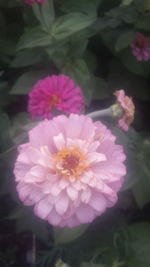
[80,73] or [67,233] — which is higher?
[80,73]

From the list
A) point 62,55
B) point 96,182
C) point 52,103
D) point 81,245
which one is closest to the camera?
point 96,182

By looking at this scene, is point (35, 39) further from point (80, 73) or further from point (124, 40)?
point (124, 40)

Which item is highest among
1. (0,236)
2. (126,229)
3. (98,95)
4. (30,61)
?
(30,61)

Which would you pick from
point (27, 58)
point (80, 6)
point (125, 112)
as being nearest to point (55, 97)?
point (125, 112)

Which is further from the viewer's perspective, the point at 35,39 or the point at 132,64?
the point at 132,64

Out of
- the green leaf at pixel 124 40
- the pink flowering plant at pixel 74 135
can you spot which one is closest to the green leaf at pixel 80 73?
the pink flowering plant at pixel 74 135

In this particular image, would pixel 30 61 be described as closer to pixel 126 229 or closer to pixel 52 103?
pixel 52 103

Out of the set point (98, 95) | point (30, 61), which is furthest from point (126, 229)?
point (30, 61)

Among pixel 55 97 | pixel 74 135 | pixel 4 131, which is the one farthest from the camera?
pixel 4 131
